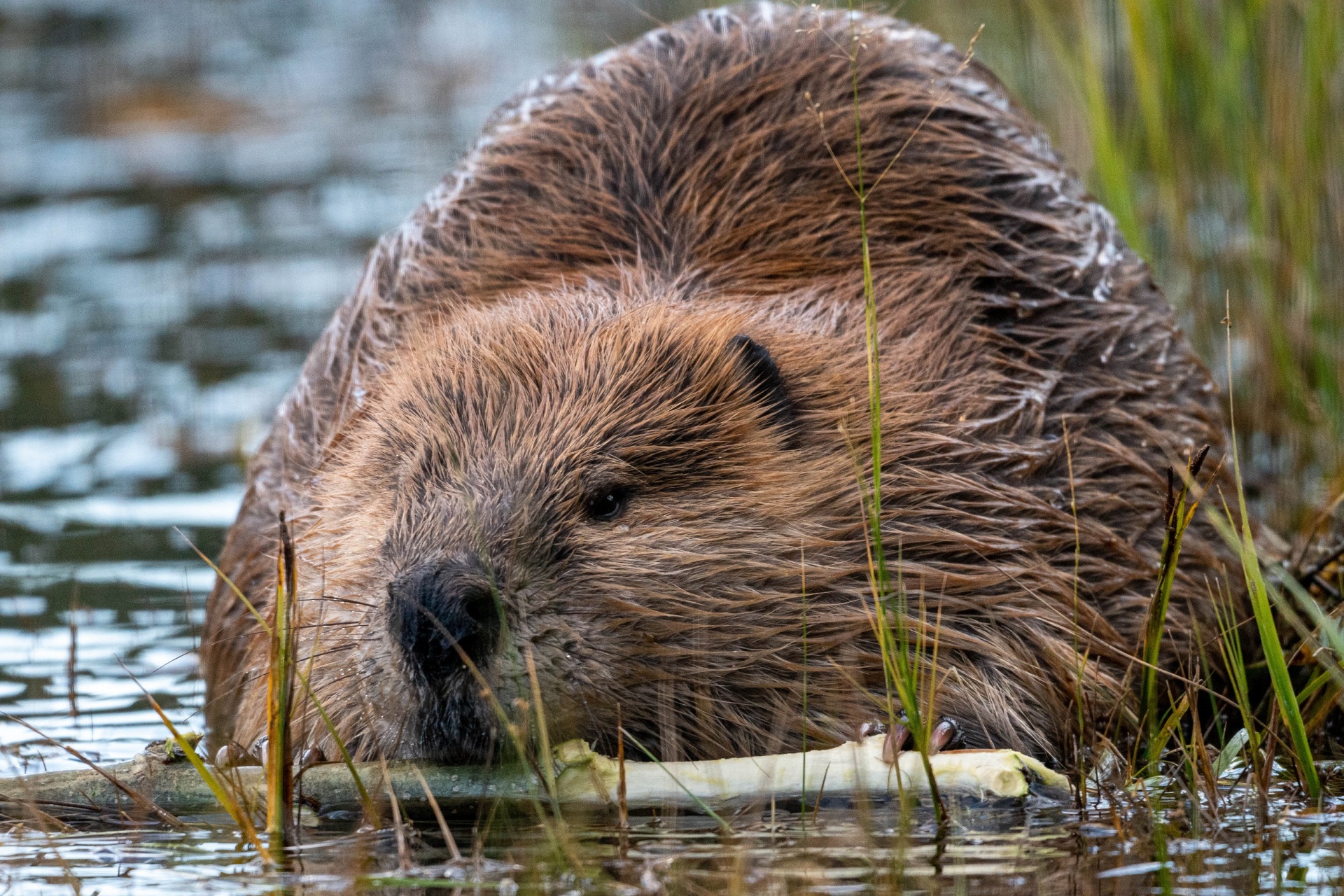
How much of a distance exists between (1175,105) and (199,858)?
356 centimetres

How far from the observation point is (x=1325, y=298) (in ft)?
16.5

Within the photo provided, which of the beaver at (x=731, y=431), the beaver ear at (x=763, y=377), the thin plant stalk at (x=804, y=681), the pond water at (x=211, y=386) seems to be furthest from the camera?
the beaver ear at (x=763, y=377)

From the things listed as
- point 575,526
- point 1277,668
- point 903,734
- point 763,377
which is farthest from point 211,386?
point 1277,668

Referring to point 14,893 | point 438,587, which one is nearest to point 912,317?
point 438,587

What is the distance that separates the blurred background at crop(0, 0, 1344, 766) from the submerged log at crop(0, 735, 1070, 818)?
42 cm

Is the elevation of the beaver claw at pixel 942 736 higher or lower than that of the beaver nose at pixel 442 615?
lower

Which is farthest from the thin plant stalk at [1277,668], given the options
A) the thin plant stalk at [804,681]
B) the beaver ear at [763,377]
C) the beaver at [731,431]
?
the beaver ear at [763,377]

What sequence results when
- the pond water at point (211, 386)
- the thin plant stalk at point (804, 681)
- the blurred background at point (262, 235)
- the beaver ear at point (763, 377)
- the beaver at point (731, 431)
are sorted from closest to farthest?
the pond water at point (211, 386) < the thin plant stalk at point (804, 681) < the beaver at point (731, 431) < the beaver ear at point (763, 377) < the blurred background at point (262, 235)

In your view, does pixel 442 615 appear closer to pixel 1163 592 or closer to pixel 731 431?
pixel 731 431

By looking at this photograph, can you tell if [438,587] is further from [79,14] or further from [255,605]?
[79,14]

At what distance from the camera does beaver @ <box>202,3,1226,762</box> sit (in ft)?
9.98

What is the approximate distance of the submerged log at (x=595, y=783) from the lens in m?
2.91

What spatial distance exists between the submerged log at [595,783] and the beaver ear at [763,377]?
611mm

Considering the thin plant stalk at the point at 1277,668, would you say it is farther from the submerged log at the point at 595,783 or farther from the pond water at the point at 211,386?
the submerged log at the point at 595,783
